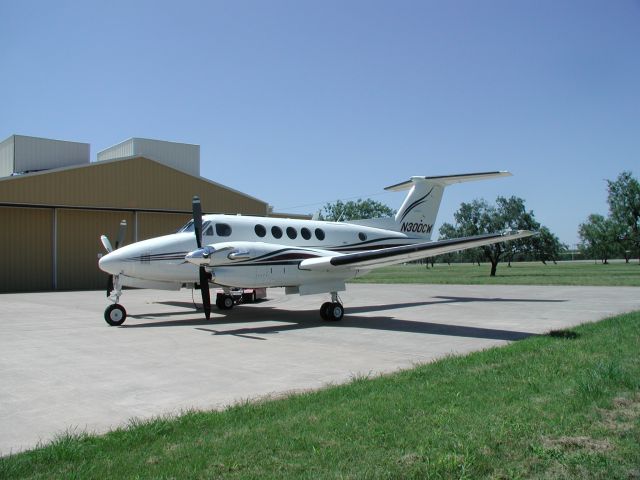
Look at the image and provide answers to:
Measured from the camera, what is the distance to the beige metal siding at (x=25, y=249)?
95.3 ft

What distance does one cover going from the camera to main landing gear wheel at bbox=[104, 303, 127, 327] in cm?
1421

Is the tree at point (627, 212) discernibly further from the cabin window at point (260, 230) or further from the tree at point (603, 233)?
the cabin window at point (260, 230)

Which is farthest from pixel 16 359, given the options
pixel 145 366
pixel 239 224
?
pixel 239 224

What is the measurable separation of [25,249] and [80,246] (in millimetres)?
2914

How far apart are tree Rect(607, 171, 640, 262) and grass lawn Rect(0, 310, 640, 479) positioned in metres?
67.8

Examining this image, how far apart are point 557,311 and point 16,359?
1473 cm

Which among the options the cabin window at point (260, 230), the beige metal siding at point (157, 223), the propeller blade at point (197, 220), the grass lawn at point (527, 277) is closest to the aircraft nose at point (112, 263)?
the propeller blade at point (197, 220)

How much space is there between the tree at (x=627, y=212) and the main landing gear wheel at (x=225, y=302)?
62.3 meters

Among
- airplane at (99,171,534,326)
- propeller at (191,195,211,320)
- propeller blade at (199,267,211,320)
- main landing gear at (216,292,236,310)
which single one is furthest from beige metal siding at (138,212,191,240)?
propeller blade at (199,267,211,320)

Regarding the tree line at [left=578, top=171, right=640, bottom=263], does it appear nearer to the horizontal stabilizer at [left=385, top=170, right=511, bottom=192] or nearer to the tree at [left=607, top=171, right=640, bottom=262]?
the tree at [left=607, top=171, right=640, bottom=262]

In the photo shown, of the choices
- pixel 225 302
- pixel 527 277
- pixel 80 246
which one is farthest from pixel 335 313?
pixel 527 277

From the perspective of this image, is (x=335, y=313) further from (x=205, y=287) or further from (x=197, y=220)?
(x=197, y=220)

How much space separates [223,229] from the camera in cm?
1581

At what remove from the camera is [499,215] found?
55438mm
